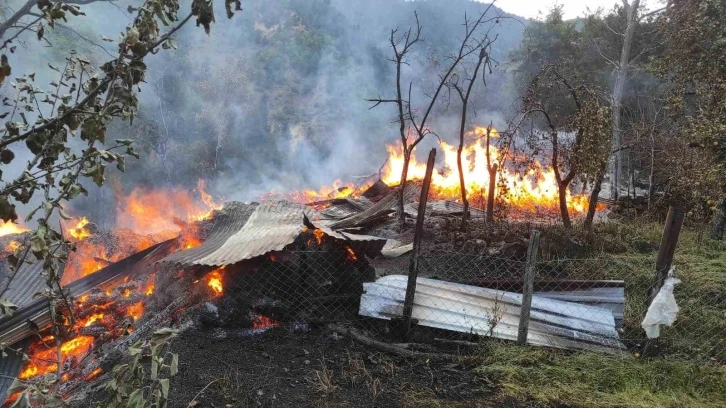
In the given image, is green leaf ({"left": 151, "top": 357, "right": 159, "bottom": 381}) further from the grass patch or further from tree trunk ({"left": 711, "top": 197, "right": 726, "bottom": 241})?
tree trunk ({"left": 711, "top": 197, "right": 726, "bottom": 241})

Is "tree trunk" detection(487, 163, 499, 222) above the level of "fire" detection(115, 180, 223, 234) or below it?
above

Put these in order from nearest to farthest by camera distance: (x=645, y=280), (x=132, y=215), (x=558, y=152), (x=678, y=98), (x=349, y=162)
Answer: (x=645, y=280), (x=558, y=152), (x=678, y=98), (x=132, y=215), (x=349, y=162)

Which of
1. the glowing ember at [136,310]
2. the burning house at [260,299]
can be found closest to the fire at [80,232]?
the burning house at [260,299]

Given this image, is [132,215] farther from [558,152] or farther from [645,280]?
[645,280]

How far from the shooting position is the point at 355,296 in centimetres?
646

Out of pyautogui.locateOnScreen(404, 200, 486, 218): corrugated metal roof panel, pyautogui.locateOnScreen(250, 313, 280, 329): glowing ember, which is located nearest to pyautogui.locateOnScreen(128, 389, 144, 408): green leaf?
pyautogui.locateOnScreen(250, 313, 280, 329): glowing ember

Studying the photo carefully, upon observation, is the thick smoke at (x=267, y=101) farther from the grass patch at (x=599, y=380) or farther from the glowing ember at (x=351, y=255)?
the grass patch at (x=599, y=380)

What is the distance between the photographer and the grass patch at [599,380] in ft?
14.9

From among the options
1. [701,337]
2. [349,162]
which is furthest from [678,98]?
[349,162]

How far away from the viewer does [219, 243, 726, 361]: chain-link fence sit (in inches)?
224

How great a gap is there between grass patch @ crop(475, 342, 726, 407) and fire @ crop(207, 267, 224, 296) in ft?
12.7

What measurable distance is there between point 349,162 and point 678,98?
17.7 m

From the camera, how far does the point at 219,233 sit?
8.00 meters

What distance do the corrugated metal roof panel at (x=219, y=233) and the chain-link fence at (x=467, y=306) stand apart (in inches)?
22.7
